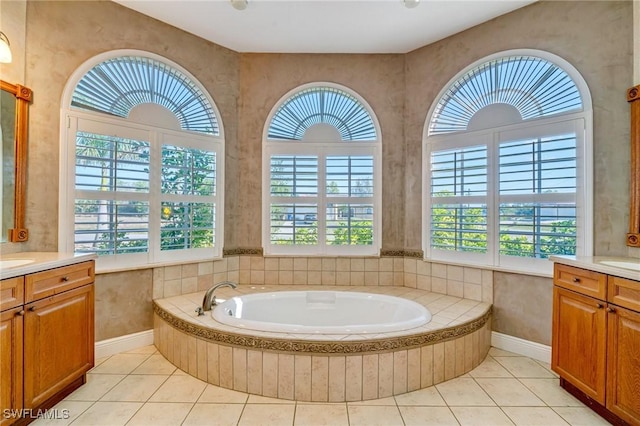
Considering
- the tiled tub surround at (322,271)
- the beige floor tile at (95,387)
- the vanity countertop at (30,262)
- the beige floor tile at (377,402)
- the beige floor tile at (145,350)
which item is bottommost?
the beige floor tile at (95,387)

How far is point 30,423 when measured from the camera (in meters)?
1.65

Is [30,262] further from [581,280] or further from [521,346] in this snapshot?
[521,346]

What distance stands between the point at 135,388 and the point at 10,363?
724mm

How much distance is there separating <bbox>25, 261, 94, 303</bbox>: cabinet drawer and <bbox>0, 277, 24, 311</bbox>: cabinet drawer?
3 centimetres

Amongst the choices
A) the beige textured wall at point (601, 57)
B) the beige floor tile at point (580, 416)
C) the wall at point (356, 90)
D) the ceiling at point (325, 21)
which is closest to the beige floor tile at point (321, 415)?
the beige floor tile at point (580, 416)

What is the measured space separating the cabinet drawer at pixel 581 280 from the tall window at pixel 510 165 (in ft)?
1.47

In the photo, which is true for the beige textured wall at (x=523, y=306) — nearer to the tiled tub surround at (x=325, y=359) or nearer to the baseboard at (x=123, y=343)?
the tiled tub surround at (x=325, y=359)

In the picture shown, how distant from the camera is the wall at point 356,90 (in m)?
2.17

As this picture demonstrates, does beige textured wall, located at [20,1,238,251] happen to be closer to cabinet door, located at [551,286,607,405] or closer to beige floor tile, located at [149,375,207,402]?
beige floor tile, located at [149,375,207,402]

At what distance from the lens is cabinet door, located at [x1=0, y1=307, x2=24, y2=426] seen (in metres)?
1.47

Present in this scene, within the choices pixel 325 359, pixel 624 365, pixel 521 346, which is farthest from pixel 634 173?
pixel 325 359

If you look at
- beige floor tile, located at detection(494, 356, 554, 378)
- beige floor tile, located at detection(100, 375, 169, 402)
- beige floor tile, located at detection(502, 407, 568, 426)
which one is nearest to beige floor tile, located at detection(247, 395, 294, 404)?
beige floor tile, located at detection(100, 375, 169, 402)

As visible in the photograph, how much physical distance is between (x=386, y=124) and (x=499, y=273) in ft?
5.93

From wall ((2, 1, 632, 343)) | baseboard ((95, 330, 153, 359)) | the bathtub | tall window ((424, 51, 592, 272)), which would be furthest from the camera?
the bathtub
